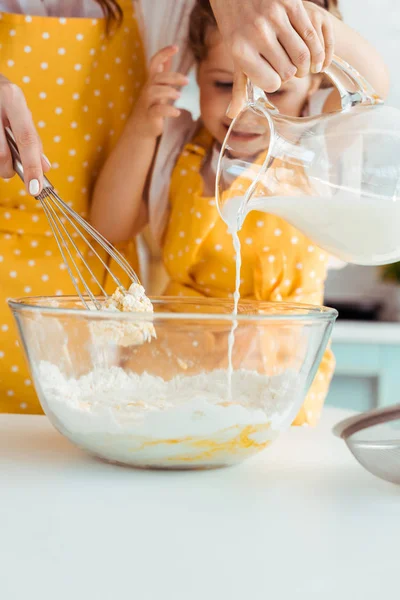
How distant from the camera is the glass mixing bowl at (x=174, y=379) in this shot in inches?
18.6

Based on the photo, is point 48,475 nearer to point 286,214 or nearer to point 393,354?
point 286,214

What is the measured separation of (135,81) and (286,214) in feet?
1.65

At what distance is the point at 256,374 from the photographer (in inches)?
19.7

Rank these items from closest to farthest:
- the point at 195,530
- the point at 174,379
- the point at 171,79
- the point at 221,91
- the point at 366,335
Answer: the point at 195,530
the point at 174,379
the point at 171,79
the point at 221,91
the point at 366,335

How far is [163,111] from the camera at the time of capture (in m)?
0.86

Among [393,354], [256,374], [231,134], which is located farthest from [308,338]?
[393,354]

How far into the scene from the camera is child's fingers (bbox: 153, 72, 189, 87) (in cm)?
84

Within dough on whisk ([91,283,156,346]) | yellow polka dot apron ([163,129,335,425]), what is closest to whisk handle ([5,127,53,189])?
dough on whisk ([91,283,156,346])

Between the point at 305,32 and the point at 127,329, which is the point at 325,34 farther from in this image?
the point at 127,329

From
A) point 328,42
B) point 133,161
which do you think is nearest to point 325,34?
point 328,42

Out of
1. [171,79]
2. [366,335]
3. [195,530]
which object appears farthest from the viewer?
[366,335]

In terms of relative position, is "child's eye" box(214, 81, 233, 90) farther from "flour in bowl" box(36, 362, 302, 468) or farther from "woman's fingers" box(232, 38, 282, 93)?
"flour in bowl" box(36, 362, 302, 468)

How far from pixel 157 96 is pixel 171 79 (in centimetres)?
3

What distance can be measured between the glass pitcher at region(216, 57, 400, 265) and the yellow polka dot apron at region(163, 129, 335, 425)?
38 centimetres
